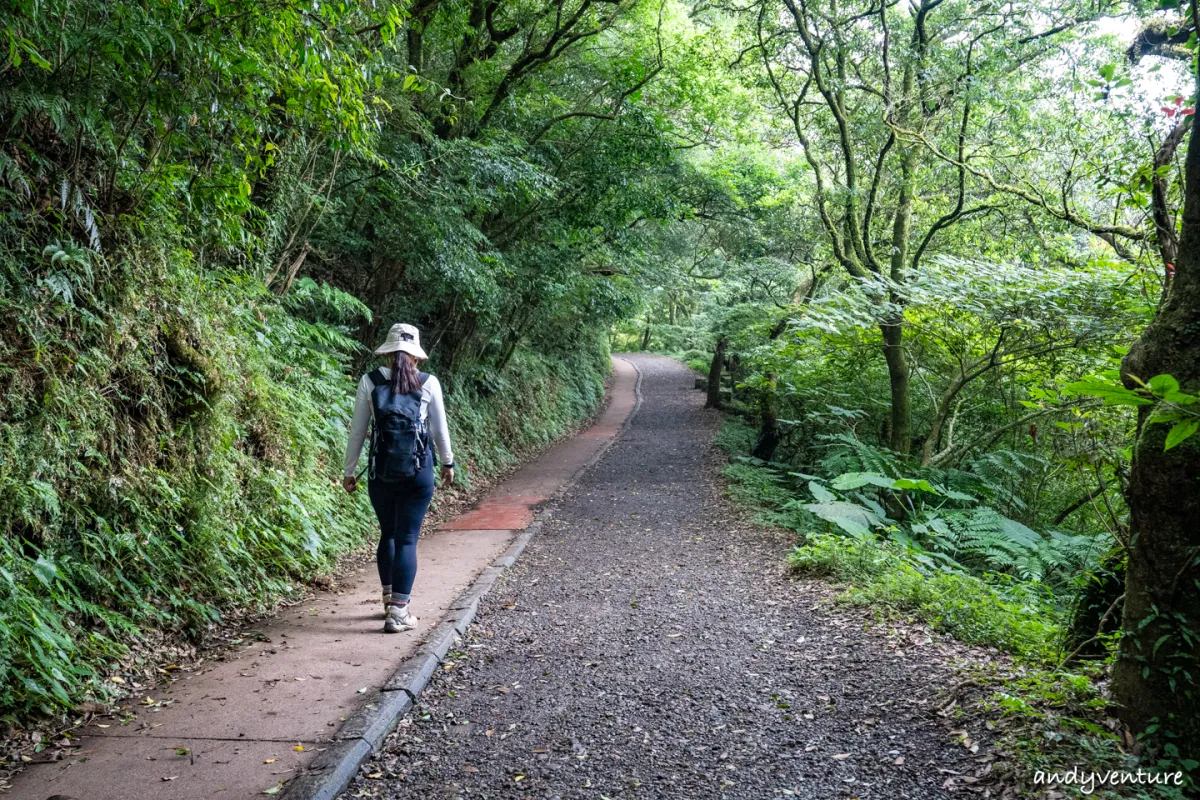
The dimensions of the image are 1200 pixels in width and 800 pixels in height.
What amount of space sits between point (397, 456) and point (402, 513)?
416mm

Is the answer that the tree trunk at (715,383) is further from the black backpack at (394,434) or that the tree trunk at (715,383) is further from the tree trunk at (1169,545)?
the tree trunk at (1169,545)

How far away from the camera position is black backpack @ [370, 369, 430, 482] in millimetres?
4863

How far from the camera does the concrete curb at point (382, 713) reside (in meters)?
3.08

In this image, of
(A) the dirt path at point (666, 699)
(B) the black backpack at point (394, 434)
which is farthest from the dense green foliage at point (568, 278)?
(B) the black backpack at point (394, 434)

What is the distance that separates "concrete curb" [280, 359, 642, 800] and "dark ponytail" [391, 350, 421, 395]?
5.45 feet

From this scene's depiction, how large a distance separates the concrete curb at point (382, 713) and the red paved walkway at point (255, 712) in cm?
8

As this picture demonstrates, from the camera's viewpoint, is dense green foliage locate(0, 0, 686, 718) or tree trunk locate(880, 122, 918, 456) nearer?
dense green foliage locate(0, 0, 686, 718)

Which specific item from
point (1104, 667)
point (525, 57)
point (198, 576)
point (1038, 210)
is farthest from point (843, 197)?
point (198, 576)

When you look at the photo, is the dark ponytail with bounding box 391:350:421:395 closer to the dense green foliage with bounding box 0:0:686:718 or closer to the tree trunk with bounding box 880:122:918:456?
the dense green foliage with bounding box 0:0:686:718

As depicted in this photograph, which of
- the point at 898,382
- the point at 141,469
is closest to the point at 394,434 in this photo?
the point at 141,469

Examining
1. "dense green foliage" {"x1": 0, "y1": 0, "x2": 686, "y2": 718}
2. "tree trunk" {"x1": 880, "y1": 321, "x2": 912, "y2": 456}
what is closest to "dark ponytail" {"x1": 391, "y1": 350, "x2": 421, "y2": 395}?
"dense green foliage" {"x1": 0, "y1": 0, "x2": 686, "y2": 718}

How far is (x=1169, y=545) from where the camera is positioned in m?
2.86

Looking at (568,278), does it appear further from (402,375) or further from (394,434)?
(394,434)

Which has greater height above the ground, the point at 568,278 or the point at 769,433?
the point at 568,278
